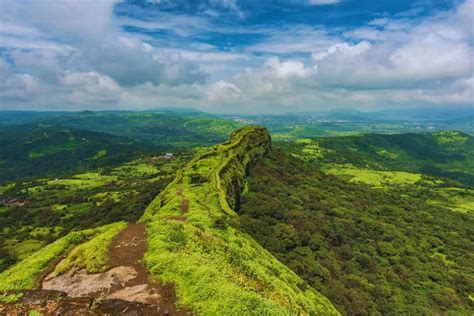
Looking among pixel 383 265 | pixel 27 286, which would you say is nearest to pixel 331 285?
pixel 383 265

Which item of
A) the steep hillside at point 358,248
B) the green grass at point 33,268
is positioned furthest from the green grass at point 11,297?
the steep hillside at point 358,248

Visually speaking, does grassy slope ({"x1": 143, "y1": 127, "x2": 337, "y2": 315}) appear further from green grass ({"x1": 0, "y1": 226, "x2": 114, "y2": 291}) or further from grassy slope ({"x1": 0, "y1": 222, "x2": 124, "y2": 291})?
green grass ({"x1": 0, "y1": 226, "x2": 114, "y2": 291})

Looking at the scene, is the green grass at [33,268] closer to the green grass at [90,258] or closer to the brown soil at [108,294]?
the brown soil at [108,294]

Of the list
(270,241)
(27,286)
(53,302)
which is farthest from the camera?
(270,241)


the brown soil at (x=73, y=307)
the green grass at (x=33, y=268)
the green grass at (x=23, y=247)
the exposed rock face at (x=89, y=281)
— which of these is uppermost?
the brown soil at (x=73, y=307)

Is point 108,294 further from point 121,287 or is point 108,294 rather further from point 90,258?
point 90,258

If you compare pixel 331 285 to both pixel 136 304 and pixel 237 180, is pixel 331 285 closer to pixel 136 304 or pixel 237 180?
pixel 237 180

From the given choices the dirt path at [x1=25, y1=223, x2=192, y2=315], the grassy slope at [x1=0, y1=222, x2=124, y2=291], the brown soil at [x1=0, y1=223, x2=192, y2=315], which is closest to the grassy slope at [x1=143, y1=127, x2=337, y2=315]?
the dirt path at [x1=25, y1=223, x2=192, y2=315]
